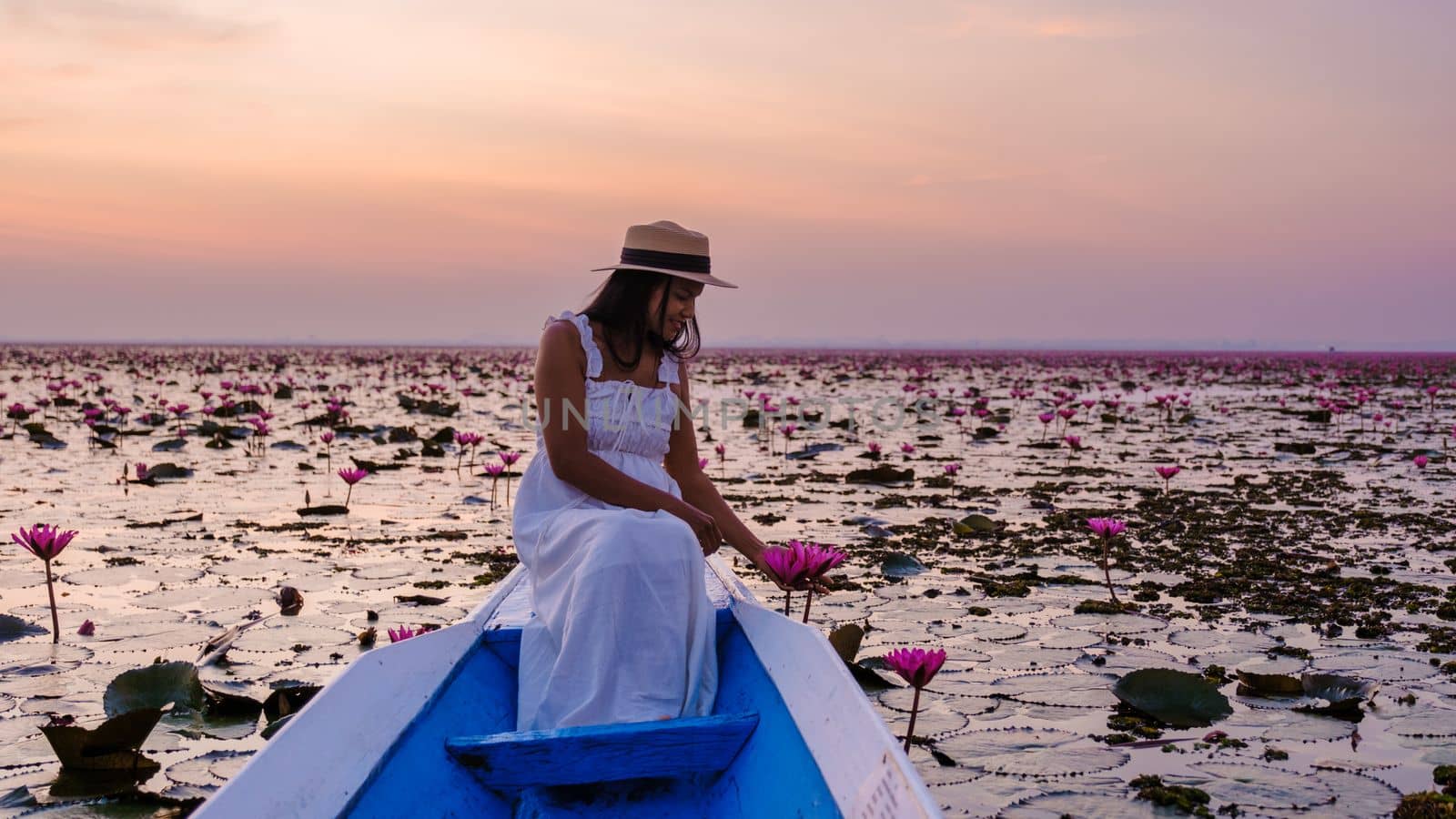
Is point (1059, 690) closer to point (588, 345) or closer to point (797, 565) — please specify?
point (797, 565)

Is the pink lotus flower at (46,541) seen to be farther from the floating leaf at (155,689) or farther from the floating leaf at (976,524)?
the floating leaf at (976,524)

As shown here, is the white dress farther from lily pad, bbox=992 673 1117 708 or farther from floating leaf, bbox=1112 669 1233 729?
floating leaf, bbox=1112 669 1233 729

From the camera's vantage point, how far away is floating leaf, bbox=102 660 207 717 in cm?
323

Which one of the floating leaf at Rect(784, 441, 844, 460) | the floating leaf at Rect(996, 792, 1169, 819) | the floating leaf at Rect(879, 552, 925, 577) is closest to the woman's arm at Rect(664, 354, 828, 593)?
the floating leaf at Rect(996, 792, 1169, 819)

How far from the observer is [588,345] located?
3.19 meters

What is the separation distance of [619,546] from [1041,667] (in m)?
2.05

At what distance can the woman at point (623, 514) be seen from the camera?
8.57ft

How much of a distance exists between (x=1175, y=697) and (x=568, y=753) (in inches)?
84.8

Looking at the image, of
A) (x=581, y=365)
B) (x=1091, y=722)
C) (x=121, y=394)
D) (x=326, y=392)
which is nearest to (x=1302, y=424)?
(x=1091, y=722)

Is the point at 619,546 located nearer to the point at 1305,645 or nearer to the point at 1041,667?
the point at 1041,667

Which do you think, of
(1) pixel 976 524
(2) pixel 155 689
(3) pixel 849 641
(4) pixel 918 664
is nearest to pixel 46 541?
(2) pixel 155 689

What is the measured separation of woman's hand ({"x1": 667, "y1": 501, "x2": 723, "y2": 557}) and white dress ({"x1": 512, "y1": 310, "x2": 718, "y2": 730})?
0.10 meters

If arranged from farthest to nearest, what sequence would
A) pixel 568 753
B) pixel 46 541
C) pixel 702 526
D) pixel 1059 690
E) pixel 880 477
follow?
pixel 880 477 → pixel 46 541 → pixel 1059 690 → pixel 702 526 → pixel 568 753

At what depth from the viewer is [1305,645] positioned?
4.11 meters
